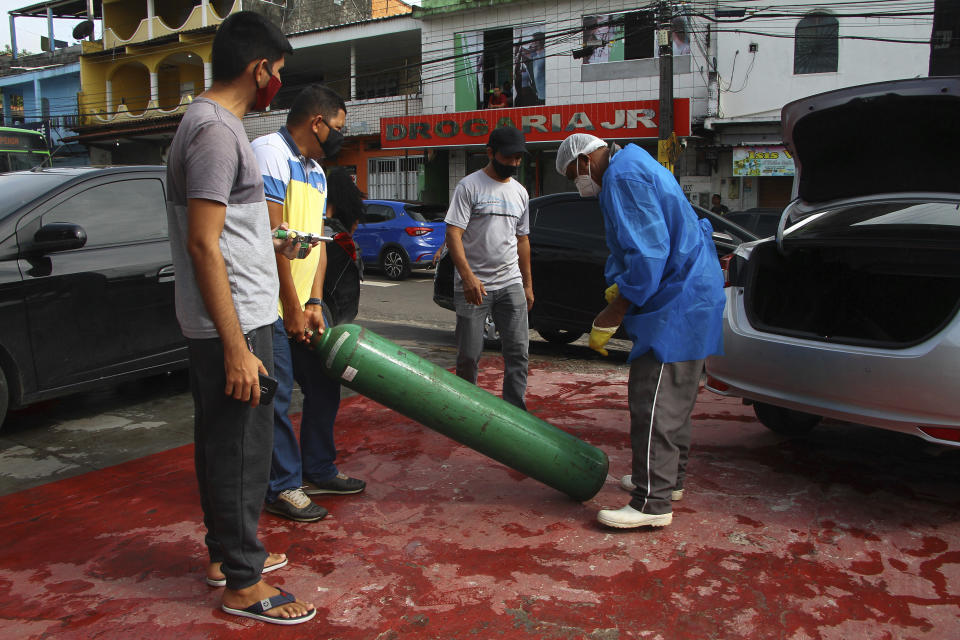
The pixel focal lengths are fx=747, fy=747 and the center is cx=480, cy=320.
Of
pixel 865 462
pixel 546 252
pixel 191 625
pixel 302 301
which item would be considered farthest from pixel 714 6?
pixel 191 625

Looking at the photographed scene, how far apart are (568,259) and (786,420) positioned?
9.41 feet

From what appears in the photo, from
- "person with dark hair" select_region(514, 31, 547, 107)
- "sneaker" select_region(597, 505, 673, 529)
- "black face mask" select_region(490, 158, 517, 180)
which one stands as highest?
"person with dark hair" select_region(514, 31, 547, 107)

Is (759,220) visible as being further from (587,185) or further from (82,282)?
(82,282)

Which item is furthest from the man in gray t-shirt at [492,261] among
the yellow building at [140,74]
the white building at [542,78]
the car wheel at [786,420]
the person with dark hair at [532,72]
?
the yellow building at [140,74]

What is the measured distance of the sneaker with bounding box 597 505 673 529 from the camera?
307 centimetres

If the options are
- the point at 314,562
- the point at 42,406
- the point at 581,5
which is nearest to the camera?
the point at 314,562

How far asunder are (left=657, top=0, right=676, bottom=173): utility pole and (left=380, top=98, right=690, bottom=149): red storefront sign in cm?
228

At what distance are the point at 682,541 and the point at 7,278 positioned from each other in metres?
3.75

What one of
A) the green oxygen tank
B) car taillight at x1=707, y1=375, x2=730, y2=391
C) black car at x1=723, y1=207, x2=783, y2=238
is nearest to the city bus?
black car at x1=723, y1=207, x2=783, y2=238

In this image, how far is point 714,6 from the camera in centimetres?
1789

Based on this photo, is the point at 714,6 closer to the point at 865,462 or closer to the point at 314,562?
the point at 865,462

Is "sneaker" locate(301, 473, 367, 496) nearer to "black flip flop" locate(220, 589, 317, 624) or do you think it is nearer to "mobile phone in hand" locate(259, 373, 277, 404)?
"black flip flop" locate(220, 589, 317, 624)

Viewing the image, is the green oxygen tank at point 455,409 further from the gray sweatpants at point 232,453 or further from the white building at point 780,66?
the white building at point 780,66

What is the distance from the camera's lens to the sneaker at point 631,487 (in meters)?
3.42
